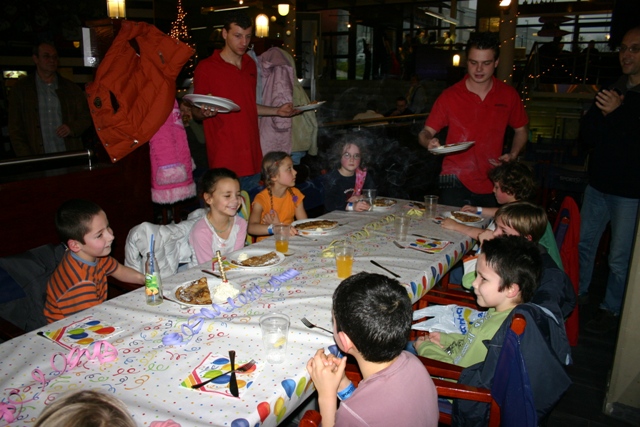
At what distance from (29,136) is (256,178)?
9.66 ft

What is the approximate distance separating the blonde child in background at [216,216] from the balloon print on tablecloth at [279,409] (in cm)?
162

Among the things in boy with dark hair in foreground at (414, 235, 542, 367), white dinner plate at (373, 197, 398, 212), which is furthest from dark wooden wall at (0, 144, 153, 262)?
boy with dark hair in foreground at (414, 235, 542, 367)

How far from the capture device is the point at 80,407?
103 cm

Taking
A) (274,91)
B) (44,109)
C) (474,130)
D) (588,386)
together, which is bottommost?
(588,386)

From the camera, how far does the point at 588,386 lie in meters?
3.23

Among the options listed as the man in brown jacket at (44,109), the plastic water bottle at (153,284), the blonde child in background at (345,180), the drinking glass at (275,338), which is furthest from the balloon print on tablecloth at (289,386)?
the man in brown jacket at (44,109)

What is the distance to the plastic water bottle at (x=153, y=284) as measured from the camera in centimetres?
205

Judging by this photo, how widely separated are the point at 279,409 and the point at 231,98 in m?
3.10

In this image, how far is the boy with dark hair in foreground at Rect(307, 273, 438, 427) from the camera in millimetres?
1449

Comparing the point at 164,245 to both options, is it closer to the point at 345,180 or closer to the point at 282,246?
the point at 282,246

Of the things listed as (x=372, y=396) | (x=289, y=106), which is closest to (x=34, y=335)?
(x=372, y=396)

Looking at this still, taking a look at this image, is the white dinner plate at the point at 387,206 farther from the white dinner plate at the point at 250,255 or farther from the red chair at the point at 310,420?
the red chair at the point at 310,420

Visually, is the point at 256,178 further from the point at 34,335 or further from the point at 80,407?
the point at 80,407


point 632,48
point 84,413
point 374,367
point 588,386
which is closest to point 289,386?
point 374,367
